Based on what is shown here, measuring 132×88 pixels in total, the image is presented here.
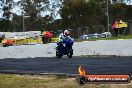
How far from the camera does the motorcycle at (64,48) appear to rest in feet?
74.2

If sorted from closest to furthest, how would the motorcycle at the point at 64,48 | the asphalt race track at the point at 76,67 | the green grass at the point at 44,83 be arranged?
1. the green grass at the point at 44,83
2. the asphalt race track at the point at 76,67
3. the motorcycle at the point at 64,48

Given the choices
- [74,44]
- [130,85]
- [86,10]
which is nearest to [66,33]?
[74,44]

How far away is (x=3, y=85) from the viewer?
9.78 m

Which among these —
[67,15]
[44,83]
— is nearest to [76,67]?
[44,83]

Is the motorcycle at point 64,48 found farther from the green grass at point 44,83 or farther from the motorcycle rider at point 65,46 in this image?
the green grass at point 44,83

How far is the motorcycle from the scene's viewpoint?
74.2ft

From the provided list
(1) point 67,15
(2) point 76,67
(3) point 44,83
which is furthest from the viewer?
(1) point 67,15

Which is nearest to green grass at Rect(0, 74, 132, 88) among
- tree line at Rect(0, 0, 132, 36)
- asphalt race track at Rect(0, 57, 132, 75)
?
asphalt race track at Rect(0, 57, 132, 75)

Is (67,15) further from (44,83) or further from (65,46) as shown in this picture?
(44,83)

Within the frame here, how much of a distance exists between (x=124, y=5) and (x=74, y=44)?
5814 cm

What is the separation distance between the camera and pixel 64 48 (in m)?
23.2

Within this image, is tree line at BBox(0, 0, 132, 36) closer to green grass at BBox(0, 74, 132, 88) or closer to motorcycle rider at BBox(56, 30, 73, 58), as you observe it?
motorcycle rider at BBox(56, 30, 73, 58)

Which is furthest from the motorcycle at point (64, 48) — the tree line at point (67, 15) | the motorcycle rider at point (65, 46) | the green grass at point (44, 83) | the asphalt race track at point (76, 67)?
the tree line at point (67, 15)

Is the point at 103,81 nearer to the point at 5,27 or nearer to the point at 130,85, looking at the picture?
the point at 130,85
